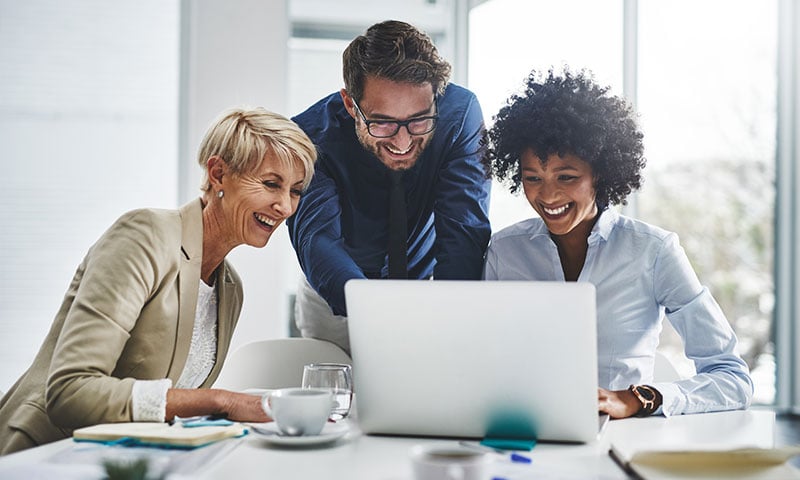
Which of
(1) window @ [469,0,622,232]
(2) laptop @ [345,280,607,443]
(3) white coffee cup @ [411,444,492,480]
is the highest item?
(1) window @ [469,0,622,232]

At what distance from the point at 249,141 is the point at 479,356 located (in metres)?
1.05

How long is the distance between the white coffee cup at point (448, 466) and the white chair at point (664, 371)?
1.05m

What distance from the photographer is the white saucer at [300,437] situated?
117cm

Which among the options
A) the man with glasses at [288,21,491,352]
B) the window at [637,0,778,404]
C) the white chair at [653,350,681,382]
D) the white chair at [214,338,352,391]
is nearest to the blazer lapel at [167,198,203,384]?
the white chair at [214,338,352,391]

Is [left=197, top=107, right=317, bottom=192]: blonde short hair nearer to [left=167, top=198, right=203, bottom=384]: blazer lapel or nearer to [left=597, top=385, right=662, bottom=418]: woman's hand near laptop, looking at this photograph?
[left=167, top=198, right=203, bottom=384]: blazer lapel

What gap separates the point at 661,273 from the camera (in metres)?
1.95

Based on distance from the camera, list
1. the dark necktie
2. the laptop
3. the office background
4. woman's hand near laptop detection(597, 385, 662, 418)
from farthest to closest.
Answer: the office background
the dark necktie
woman's hand near laptop detection(597, 385, 662, 418)
the laptop

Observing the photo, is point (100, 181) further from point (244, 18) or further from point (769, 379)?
point (769, 379)

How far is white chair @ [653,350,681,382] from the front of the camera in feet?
6.14

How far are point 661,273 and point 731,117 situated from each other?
114 inches

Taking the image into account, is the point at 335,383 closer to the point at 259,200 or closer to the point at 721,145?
the point at 259,200

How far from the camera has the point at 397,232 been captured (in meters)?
2.58

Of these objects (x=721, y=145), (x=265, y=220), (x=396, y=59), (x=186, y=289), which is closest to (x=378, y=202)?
(x=396, y=59)

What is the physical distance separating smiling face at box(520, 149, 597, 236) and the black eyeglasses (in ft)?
1.58
